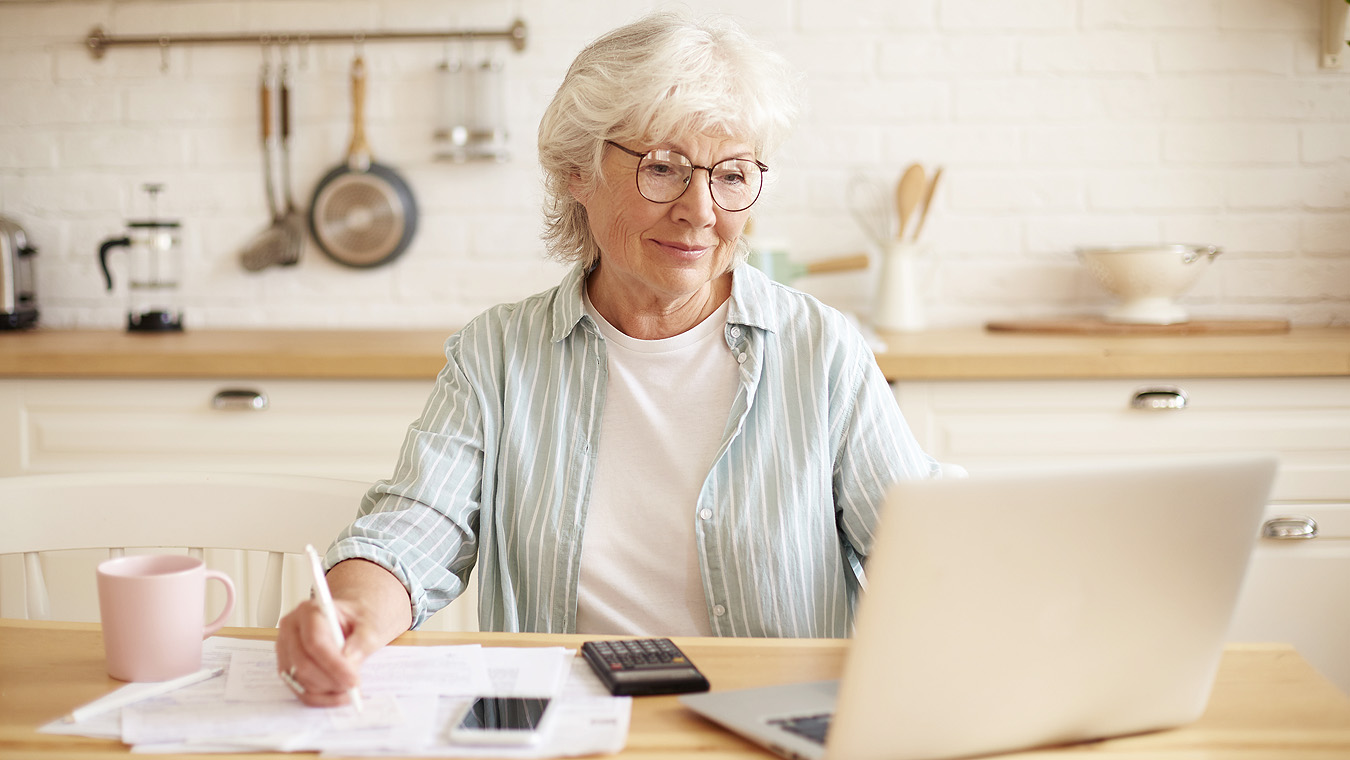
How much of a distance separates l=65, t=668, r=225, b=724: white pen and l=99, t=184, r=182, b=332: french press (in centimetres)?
180

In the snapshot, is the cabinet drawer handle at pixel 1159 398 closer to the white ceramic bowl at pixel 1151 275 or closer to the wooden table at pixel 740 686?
the white ceramic bowl at pixel 1151 275

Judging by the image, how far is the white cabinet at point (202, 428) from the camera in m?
2.07

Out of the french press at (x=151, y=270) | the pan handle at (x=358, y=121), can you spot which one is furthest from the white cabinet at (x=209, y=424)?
the pan handle at (x=358, y=121)

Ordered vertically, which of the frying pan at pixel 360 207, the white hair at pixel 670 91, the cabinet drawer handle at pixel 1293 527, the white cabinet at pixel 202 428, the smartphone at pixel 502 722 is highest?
the white hair at pixel 670 91

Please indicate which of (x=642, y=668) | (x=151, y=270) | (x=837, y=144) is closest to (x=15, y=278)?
(x=151, y=270)

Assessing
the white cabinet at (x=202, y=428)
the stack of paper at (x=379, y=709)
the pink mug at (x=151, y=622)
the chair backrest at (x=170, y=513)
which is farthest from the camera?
the white cabinet at (x=202, y=428)

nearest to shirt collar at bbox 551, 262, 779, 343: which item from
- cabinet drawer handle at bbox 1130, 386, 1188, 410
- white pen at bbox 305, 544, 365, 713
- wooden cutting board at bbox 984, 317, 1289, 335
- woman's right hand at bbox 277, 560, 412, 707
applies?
woman's right hand at bbox 277, 560, 412, 707

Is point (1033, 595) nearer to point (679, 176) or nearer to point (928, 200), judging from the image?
point (679, 176)

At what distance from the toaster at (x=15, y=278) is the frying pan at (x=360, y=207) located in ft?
2.05

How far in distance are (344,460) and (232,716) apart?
1330mm

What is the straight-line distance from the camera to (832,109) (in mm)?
2523

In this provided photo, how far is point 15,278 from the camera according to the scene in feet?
8.16

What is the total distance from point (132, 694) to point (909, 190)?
6.38ft

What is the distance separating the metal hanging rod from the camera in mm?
2535
